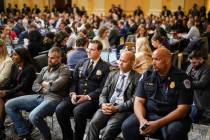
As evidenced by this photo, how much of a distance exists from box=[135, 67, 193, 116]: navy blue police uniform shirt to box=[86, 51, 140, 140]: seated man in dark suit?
0.30 metres

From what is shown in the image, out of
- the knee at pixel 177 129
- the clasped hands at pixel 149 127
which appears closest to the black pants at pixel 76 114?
the clasped hands at pixel 149 127

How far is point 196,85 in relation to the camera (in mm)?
4773

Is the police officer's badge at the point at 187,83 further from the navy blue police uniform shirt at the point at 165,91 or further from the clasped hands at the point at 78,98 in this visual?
the clasped hands at the point at 78,98

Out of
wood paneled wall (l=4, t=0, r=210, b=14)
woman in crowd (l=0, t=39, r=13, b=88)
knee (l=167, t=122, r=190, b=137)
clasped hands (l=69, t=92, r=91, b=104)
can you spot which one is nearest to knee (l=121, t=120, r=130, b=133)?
knee (l=167, t=122, r=190, b=137)

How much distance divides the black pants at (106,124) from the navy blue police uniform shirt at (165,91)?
0.36 metres

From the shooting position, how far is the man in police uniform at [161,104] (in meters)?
3.75

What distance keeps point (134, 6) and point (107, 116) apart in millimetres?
17727

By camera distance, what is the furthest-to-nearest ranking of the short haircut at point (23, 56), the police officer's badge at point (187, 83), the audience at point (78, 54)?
the audience at point (78, 54)
the short haircut at point (23, 56)
the police officer's badge at point (187, 83)

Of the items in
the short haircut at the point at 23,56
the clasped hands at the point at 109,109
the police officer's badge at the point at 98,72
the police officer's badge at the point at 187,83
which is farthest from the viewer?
the short haircut at the point at 23,56

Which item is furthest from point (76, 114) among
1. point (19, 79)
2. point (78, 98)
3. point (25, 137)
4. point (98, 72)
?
point (19, 79)

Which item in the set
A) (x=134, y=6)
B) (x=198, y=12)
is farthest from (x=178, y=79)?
(x=134, y=6)

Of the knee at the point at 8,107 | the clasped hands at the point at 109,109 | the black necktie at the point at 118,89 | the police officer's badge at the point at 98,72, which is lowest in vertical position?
the knee at the point at 8,107

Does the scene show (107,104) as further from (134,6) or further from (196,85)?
(134,6)

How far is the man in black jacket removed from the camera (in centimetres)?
484
